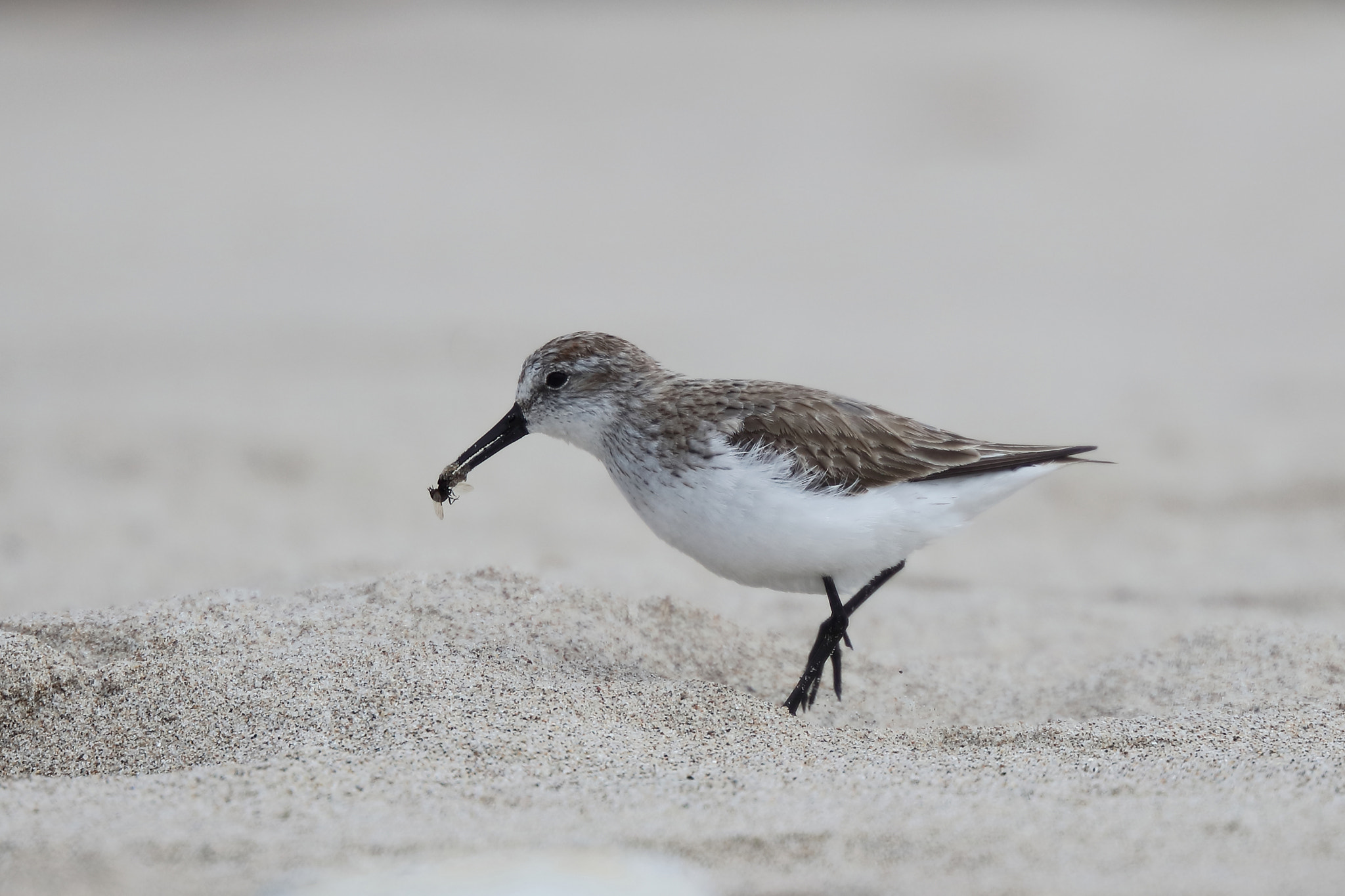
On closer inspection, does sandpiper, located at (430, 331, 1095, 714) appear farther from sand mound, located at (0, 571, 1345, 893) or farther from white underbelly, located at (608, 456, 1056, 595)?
sand mound, located at (0, 571, 1345, 893)

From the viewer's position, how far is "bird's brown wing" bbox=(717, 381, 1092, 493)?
14.0 ft

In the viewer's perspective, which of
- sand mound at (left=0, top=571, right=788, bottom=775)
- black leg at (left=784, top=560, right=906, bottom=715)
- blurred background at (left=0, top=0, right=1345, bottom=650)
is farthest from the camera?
blurred background at (left=0, top=0, right=1345, bottom=650)

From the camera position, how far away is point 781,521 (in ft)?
13.4

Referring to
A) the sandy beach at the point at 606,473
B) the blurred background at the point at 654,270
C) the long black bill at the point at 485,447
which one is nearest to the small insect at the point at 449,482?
the long black bill at the point at 485,447

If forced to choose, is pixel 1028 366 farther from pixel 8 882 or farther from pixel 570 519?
pixel 8 882

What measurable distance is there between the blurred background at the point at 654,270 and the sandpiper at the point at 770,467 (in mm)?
1198

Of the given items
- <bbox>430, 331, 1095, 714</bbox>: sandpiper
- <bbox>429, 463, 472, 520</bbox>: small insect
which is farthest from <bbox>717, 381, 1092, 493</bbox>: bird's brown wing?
<bbox>429, 463, 472, 520</bbox>: small insect

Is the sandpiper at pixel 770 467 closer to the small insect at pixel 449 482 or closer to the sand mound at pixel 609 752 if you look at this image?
the small insect at pixel 449 482

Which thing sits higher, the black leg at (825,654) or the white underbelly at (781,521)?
the white underbelly at (781,521)

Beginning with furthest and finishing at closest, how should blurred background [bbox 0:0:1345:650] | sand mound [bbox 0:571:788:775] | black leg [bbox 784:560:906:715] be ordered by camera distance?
blurred background [bbox 0:0:1345:650]
black leg [bbox 784:560:906:715]
sand mound [bbox 0:571:788:775]

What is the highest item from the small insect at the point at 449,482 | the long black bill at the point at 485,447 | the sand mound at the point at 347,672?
the long black bill at the point at 485,447

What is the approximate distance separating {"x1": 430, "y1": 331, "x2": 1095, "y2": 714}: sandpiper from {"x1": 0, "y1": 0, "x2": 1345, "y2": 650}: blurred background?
1.20m

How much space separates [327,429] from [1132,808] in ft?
21.7

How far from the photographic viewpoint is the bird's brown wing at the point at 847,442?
4266 millimetres
